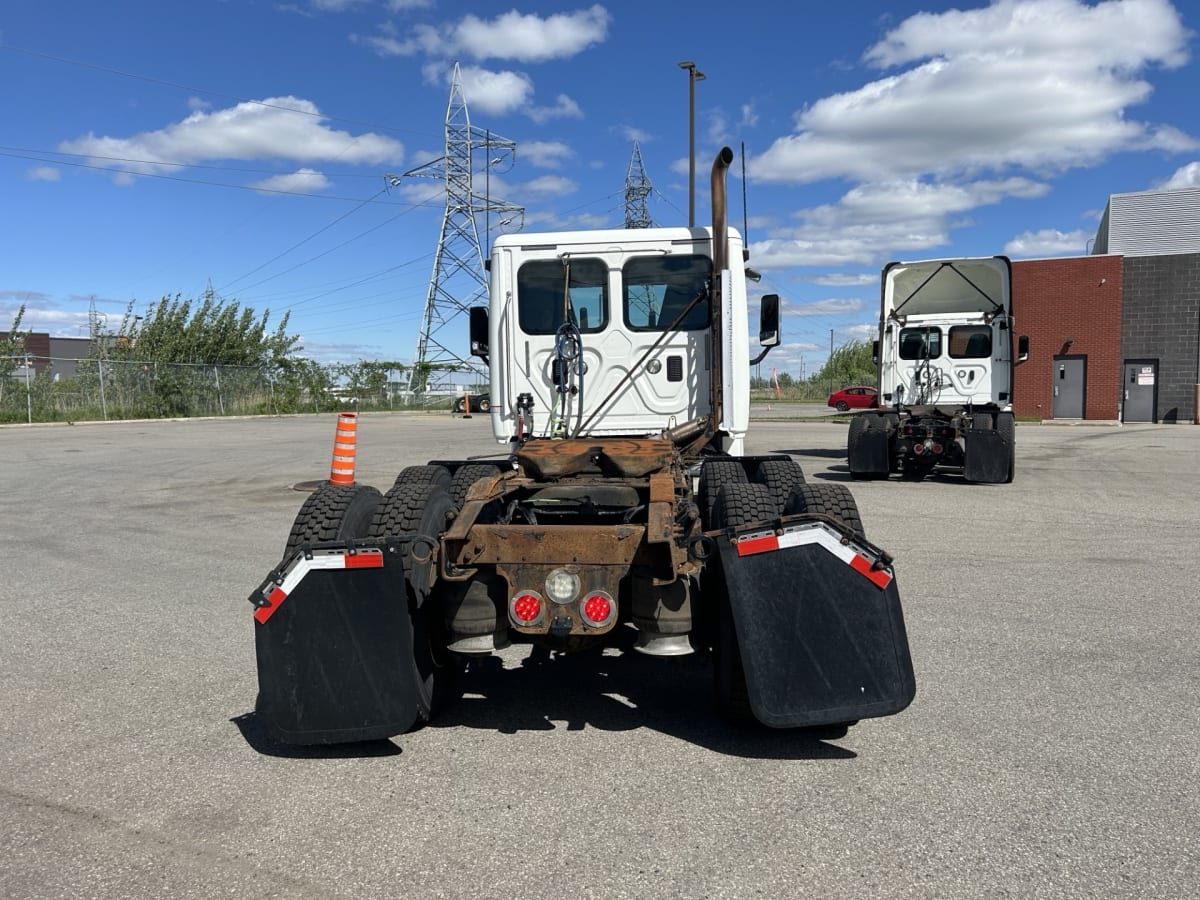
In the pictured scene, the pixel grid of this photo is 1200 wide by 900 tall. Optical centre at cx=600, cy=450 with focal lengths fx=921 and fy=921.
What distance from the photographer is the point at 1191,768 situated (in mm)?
3723

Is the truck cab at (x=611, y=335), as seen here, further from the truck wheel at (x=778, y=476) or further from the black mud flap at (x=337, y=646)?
the black mud flap at (x=337, y=646)

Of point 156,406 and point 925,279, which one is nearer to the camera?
point 925,279

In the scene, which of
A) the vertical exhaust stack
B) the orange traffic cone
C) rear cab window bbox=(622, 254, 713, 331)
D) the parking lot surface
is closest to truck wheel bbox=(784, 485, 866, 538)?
the parking lot surface

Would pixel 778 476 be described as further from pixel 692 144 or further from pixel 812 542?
pixel 692 144

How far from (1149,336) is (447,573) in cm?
3808

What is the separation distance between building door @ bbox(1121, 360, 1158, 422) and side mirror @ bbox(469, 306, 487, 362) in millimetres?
34902

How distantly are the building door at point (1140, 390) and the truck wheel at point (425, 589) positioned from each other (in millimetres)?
37394

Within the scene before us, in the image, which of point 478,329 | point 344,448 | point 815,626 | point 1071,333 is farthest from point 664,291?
point 1071,333

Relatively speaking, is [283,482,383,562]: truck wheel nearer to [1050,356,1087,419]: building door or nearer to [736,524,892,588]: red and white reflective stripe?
[736,524,892,588]: red and white reflective stripe

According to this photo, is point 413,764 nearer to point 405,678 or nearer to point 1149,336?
point 405,678

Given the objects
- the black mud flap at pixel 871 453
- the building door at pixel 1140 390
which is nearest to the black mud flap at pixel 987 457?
the black mud flap at pixel 871 453

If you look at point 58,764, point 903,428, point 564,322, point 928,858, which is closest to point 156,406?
point 903,428

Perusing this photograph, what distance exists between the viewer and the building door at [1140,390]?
115 feet

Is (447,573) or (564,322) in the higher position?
(564,322)
